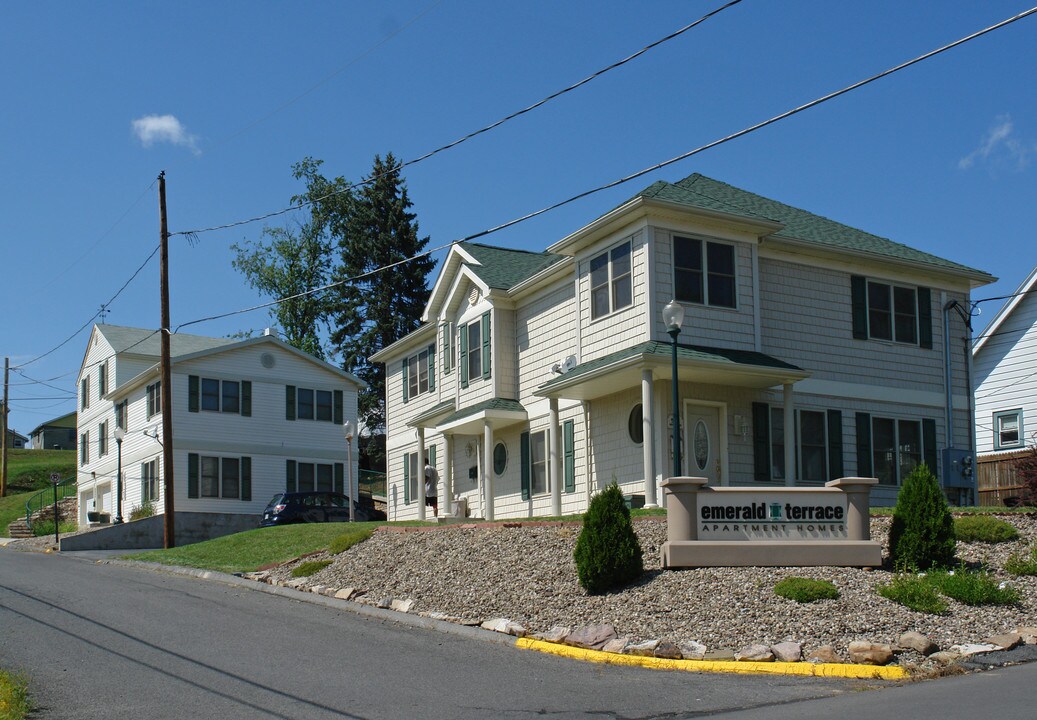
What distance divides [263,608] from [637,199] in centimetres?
1001

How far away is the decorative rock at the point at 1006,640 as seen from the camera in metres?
12.1

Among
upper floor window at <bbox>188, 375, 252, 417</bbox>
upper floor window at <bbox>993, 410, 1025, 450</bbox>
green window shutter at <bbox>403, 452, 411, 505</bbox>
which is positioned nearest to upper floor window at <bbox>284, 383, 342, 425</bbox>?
upper floor window at <bbox>188, 375, 252, 417</bbox>

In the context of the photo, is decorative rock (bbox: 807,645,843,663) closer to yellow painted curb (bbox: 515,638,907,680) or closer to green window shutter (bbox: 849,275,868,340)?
yellow painted curb (bbox: 515,638,907,680)

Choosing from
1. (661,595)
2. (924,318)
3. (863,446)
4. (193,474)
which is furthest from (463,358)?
(193,474)

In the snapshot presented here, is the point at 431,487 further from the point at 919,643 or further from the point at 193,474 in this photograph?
the point at 919,643

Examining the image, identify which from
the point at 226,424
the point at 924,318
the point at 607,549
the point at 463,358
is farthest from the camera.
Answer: the point at 226,424

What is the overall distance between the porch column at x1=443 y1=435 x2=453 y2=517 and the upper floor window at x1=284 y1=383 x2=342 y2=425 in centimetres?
1536

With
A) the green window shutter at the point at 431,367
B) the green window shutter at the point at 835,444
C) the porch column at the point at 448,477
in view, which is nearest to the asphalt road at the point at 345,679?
the green window shutter at the point at 835,444

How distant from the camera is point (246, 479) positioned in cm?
4169

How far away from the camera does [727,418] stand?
22.2m

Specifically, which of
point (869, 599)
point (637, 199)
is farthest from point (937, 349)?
point (869, 599)

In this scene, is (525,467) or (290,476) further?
(290,476)

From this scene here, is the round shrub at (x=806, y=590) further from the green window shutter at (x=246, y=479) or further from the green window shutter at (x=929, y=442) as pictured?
the green window shutter at (x=246, y=479)

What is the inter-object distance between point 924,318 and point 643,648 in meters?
15.5
